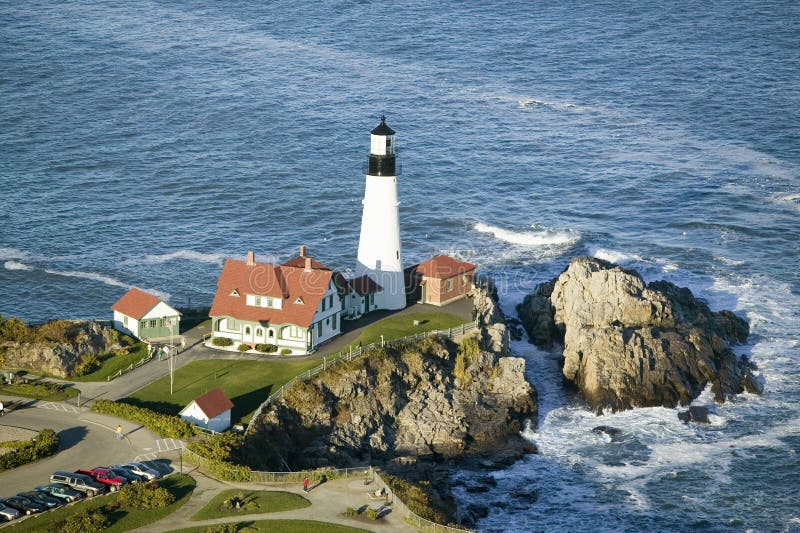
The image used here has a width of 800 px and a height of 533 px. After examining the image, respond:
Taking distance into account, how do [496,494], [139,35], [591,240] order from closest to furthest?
[496,494] < [591,240] < [139,35]

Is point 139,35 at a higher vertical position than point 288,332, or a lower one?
higher

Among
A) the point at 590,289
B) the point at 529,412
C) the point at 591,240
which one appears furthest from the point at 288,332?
the point at 591,240

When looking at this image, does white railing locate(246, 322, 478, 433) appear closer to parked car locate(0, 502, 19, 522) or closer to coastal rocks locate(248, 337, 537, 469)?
coastal rocks locate(248, 337, 537, 469)

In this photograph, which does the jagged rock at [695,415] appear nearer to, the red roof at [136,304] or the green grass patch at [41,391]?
the red roof at [136,304]

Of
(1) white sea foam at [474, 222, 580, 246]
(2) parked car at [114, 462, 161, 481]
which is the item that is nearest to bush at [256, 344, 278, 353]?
(2) parked car at [114, 462, 161, 481]

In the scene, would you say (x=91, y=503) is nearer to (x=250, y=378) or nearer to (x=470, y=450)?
(x=250, y=378)
